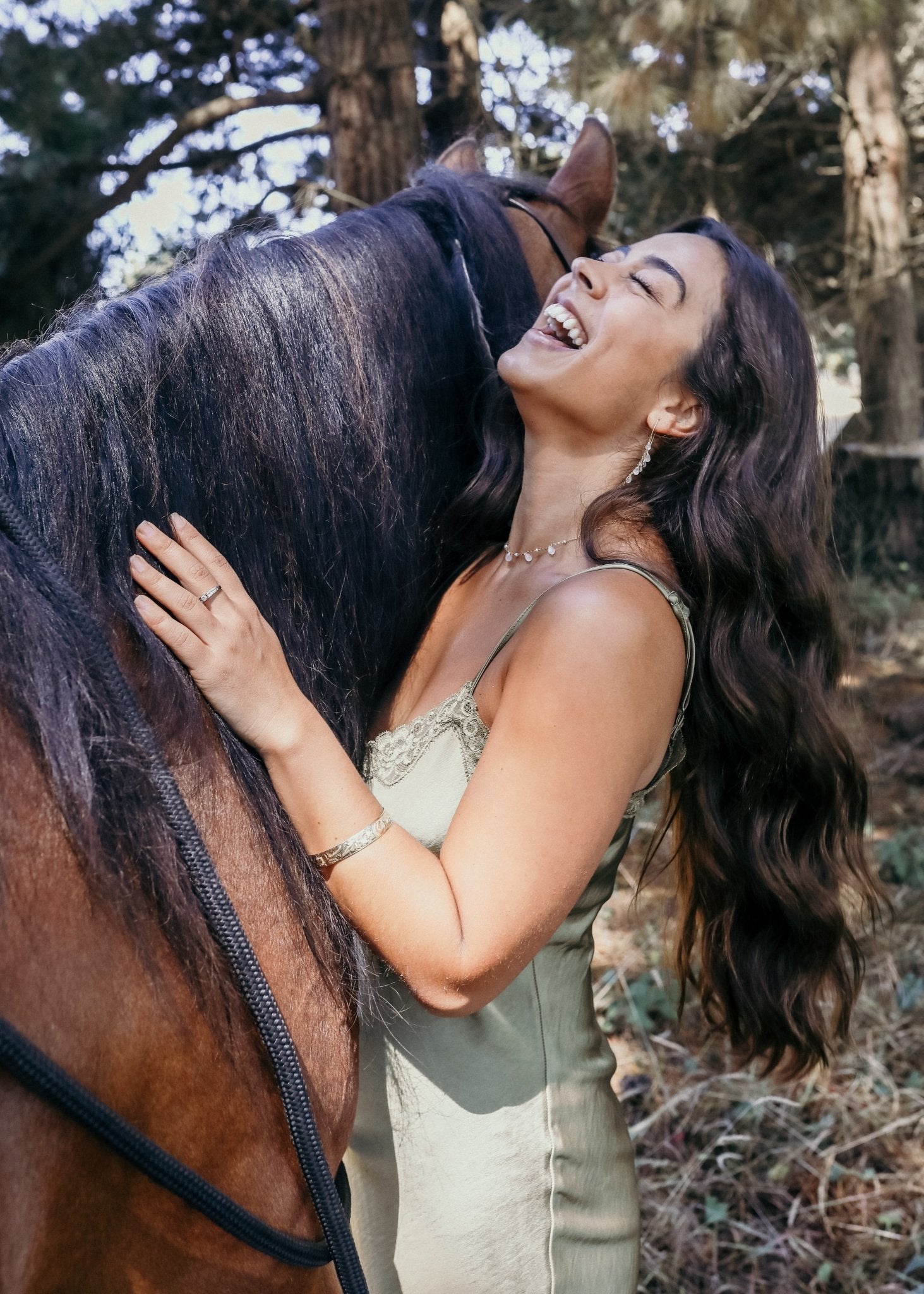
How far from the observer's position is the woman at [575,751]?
3.27ft

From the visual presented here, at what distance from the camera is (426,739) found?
47.0 inches

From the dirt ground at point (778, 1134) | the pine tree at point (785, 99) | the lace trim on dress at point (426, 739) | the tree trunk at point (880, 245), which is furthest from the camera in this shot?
the tree trunk at point (880, 245)

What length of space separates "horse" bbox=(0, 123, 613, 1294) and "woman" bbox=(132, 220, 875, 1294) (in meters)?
0.07

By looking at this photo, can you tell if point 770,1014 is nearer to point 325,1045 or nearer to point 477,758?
point 477,758

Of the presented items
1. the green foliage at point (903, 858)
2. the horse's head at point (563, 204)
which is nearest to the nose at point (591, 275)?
the horse's head at point (563, 204)

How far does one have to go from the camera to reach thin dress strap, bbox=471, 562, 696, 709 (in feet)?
3.77

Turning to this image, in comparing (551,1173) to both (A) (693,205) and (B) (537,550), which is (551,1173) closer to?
(B) (537,550)

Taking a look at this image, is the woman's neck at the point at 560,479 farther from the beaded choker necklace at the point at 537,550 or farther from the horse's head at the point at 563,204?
the horse's head at the point at 563,204

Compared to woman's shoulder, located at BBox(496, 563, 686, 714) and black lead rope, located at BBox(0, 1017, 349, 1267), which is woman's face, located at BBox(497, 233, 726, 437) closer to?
woman's shoulder, located at BBox(496, 563, 686, 714)

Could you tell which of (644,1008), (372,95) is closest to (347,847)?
(644,1008)

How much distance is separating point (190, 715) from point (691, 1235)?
72.4 inches

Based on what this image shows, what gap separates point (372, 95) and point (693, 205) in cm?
251

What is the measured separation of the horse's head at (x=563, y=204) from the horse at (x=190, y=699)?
250 millimetres

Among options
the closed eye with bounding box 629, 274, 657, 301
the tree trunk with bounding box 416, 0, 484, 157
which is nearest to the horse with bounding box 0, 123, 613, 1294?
the closed eye with bounding box 629, 274, 657, 301
